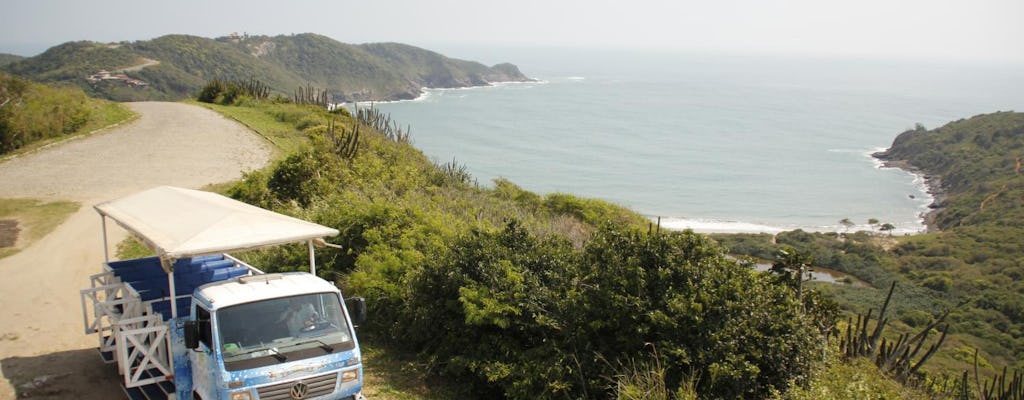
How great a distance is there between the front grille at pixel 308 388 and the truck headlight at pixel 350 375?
0.07 meters

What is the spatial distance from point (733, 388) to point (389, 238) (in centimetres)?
644

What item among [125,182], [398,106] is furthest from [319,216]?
[398,106]

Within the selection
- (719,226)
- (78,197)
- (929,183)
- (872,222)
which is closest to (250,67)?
(719,226)

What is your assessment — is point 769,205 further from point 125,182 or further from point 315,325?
point 315,325

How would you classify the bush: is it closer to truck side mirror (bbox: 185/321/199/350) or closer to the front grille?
the front grille

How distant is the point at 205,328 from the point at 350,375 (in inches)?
53.7

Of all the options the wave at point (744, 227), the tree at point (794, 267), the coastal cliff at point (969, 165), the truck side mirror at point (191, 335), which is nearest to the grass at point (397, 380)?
the truck side mirror at point (191, 335)

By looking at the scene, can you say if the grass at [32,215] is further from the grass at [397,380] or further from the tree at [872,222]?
the tree at [872,222]

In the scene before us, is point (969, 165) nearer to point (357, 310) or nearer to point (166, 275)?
point (357, 310)

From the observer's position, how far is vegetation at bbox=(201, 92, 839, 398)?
786cm

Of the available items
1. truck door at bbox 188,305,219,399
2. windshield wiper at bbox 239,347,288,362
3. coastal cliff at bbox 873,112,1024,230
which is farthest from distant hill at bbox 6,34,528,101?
coastal cliff at bbox 873,112,1024,230

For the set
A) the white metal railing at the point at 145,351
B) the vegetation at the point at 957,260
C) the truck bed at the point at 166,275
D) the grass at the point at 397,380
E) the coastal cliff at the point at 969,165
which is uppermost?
the truck bed at the point at 166,275

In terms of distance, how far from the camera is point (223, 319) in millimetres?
6461

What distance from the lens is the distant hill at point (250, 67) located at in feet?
269
